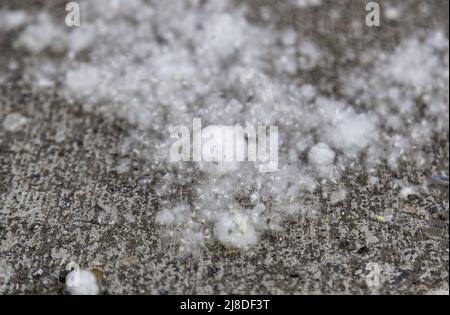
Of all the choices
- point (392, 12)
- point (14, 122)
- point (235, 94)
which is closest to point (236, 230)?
point (235, 94)

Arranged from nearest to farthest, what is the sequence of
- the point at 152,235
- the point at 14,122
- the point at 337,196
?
1. the point at 152,235
2. the point at 337,196
3. the point at 14,122

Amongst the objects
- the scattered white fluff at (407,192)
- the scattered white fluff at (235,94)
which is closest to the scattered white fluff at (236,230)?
the scattered white fluff at (235,94)

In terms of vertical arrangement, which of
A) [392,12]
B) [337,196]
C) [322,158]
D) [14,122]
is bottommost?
[337,196]

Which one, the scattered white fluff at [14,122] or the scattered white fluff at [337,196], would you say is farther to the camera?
the scattered white fluff at [14,122]

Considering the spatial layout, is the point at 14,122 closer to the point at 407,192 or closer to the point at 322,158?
the point at 322,158

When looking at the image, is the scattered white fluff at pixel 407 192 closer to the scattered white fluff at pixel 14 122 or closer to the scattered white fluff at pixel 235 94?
the scattered white fluff at pixel 235 94
